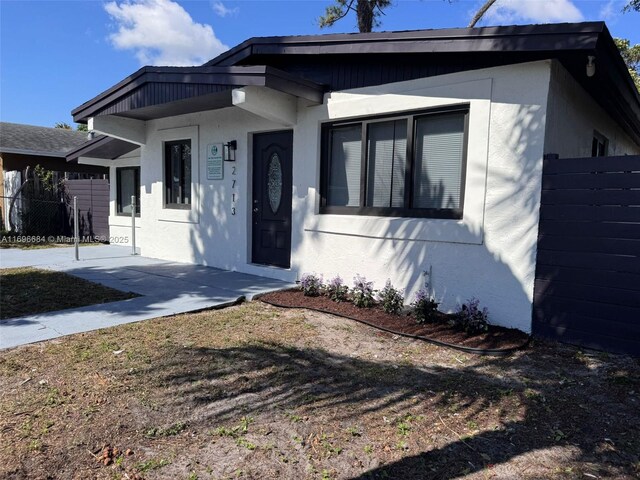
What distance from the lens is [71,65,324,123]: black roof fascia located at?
5.96 meters

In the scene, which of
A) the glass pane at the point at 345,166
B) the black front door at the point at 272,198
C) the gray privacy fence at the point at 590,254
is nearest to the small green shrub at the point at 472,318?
the gray privacy fence at the point at 590,254

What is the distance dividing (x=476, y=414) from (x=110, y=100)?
789cm

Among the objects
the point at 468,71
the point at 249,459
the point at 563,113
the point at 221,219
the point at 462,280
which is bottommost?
the point at 249,459

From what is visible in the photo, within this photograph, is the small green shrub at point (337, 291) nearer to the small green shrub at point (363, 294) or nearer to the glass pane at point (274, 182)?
the small green shrub at point (363, 294)

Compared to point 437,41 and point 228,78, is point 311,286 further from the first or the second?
point 437,41

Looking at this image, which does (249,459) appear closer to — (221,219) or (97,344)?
(97,344)

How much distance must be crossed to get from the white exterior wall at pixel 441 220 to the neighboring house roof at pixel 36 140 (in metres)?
11.5

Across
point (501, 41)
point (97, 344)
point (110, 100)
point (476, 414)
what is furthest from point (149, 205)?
point (476, 414)

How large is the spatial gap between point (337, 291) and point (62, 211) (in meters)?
12.0

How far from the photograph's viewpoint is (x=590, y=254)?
14.9 ft

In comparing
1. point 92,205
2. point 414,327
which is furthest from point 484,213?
point 92,205

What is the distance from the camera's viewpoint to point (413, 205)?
Result: 231 inches

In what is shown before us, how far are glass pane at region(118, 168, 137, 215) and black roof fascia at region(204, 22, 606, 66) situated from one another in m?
6.06

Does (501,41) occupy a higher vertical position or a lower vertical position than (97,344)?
higher
